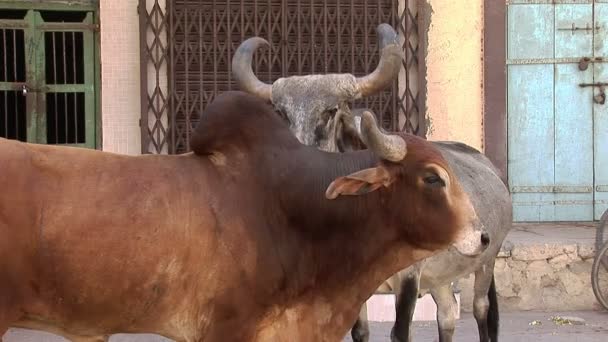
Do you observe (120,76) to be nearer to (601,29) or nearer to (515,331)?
(515,331)

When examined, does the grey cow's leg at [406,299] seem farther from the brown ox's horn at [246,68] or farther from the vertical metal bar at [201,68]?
the vertical metal bar at [201,68]

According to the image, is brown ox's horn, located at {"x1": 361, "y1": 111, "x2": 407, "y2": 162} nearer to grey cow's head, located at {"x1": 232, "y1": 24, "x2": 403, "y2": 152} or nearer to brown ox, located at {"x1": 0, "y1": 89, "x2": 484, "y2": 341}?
brown ox, located at {"x1": 0, "y1": 89, "x2": 484, "y2": 341}

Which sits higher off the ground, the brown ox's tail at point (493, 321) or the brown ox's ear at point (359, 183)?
the brown ox's ear at point (359, 183)

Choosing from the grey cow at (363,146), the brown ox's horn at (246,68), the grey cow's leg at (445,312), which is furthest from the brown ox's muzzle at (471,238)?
the grey cow's leg at (445,312)

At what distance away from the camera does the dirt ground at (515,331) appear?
24.7 feet

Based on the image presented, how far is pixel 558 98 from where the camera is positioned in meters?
9.21

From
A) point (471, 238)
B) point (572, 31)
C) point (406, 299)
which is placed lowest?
point (406, 299)

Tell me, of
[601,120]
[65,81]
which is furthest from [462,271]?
[65,81]

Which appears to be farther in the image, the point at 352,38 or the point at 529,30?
the point at 529,30

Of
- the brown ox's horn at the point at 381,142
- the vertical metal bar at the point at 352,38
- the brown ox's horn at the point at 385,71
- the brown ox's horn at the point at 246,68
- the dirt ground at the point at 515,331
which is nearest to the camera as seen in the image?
the brown ox's horn at the point at 381,142

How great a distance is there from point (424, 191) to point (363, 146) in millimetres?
1670

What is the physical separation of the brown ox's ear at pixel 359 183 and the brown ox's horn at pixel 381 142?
0.20 ft

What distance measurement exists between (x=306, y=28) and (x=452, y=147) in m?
2.13

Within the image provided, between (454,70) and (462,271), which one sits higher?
(454,70)
